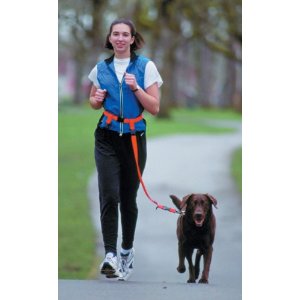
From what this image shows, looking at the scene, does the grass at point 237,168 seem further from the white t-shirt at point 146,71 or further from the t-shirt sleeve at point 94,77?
the t-shirt sleeve at point 94,77

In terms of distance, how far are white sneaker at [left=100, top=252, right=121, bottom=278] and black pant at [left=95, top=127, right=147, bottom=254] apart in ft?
0.16

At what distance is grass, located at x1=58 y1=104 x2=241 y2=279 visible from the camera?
25.1 ft

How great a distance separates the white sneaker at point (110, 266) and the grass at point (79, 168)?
768mm

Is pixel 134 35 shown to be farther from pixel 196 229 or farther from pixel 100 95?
pixel 196 229

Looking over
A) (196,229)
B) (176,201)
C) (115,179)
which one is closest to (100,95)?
(115,179)

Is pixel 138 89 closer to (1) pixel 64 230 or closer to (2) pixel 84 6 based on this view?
(2) pixel 84 6

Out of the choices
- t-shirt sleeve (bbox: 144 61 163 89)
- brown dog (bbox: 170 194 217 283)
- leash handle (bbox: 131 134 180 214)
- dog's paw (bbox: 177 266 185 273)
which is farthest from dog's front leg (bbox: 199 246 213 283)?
t-shirt sleeve (bbox: 144 61 163 89)

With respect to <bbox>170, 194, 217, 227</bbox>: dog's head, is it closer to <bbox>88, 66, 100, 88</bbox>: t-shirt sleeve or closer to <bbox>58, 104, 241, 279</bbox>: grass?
<bbox>58, 104, 241, 279</bbox>: grass

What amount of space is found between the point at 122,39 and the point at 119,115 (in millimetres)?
493

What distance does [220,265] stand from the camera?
273 inches

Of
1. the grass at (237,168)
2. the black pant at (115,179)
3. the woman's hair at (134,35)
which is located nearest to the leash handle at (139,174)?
the black pant at (115,179)
